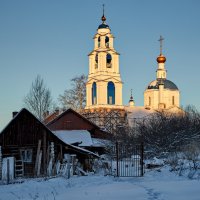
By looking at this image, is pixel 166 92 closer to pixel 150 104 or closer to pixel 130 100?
pixel 150 104

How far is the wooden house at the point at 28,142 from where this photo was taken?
2803 cm

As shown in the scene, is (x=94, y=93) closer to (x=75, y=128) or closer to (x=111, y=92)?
(x=111, y=92)

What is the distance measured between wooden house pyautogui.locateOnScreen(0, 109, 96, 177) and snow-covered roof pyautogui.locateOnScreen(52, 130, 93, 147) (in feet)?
17.2

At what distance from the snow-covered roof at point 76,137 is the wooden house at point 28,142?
5244mm

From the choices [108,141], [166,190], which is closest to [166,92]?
[108,141]

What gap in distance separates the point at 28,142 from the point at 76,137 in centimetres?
747

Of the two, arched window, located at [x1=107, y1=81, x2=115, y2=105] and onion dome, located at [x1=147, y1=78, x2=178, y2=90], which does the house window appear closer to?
arched window, located at [x1=107, y1=81, x2=115, y2=105]

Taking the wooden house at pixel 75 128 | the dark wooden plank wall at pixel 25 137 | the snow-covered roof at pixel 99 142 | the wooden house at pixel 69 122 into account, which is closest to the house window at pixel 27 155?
the dark wooden plank wall at pixel 25 137

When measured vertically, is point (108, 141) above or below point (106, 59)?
below

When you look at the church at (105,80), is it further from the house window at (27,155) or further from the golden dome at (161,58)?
the house window at (27,155)

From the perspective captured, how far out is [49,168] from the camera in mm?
26609

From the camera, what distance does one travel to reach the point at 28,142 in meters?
28.3

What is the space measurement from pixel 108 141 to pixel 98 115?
26.6 metres

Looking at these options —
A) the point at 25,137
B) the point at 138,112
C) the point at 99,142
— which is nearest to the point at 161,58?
the point at 138,112
